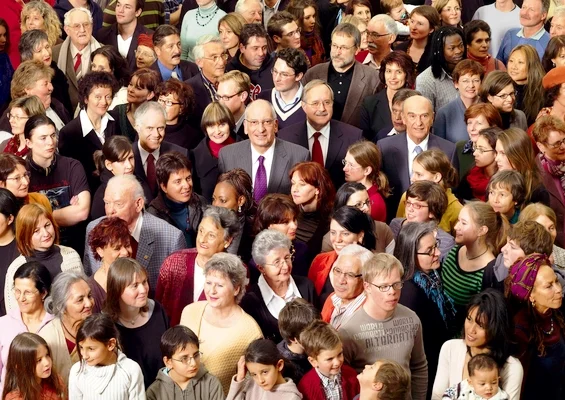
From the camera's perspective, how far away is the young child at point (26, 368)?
289 inches

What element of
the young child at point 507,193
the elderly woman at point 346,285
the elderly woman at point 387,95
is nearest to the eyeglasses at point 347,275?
the elderly woman at point 346,285

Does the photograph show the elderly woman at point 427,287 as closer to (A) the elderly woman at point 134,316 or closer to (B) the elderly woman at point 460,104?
(A) the elderly woman at point 134,316

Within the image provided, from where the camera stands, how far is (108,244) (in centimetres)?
824

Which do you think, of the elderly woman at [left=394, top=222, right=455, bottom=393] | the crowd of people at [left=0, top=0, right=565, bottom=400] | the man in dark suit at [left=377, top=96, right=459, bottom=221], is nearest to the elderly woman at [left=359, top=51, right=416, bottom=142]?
the crowd of people at [left=0, top=0, right=565, bottom=400]

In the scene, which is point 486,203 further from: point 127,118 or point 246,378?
point 127,118

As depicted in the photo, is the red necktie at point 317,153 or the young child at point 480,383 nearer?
the young child at point 480,383

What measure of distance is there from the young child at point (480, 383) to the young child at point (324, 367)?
1.83 feet

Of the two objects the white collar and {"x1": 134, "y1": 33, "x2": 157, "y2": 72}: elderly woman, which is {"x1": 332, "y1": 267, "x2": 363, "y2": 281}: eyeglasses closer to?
the white collar

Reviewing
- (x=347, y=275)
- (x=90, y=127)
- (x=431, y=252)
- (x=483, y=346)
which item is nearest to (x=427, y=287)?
(x=431, y=252)

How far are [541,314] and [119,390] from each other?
95.2 inches

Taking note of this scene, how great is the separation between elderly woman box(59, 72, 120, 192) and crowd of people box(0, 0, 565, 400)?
1 cm

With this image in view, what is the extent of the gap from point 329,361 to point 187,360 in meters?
0.75

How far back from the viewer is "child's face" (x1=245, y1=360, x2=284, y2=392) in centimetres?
716

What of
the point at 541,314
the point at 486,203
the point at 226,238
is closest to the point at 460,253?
the point at 486,203
